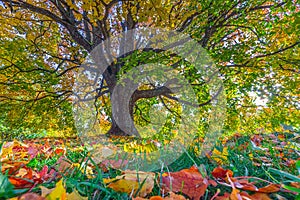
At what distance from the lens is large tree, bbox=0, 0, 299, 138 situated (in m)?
3.35

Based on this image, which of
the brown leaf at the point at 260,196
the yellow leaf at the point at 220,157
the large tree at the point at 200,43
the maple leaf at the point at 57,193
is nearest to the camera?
the maple leaf at the point at 57,193

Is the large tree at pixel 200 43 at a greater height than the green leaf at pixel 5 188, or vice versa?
the large tree at pixel 200 43

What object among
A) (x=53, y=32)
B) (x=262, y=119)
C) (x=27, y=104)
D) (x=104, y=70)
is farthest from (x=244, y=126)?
(x=27, y=104)

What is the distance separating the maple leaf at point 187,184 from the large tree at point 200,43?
2.57 metres

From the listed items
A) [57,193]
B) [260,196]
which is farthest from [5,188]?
[260,196]

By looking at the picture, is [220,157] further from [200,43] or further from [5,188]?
[200,43]

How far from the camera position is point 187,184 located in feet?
1.89

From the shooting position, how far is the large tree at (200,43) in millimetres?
3354

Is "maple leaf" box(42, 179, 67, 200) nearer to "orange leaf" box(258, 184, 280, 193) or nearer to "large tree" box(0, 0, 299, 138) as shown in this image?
"orange leaf" box(258, 184, 280, 193)

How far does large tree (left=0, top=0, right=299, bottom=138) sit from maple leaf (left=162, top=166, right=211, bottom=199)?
8.44 feet

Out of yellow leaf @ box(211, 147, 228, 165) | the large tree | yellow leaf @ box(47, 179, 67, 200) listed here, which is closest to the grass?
yellow leaf @ box(211, 147, 228, 165)

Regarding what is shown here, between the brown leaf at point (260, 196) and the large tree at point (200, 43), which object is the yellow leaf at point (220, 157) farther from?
the large tree at point (200, 43)

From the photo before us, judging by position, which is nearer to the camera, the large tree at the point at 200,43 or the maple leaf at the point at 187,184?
the maple leaf at the point at 187,184

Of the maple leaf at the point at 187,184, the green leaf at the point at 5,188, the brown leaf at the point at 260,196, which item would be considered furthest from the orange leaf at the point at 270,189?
the green leaf at the point at 5,188
